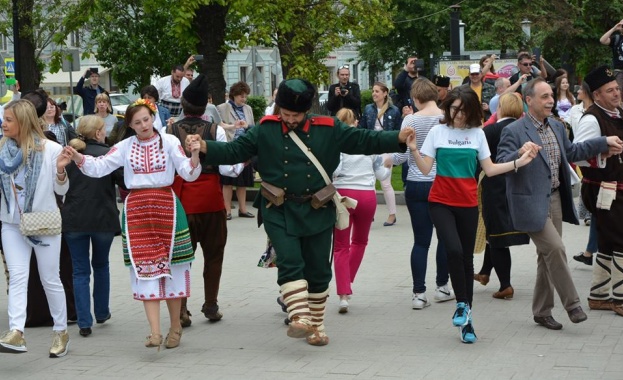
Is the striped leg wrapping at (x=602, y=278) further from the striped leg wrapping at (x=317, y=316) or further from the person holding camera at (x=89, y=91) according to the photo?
→ the person holding camera at (x=89, y=91)

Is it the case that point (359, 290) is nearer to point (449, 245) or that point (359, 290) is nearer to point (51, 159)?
point (449, 245)

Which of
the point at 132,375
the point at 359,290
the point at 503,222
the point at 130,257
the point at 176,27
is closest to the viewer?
the point at 132,375

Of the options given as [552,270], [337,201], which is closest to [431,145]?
[337,201]

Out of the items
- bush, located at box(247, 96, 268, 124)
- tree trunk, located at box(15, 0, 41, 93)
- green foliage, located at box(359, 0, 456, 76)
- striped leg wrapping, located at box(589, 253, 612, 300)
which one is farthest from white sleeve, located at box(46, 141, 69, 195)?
green foliage, located at box(359, 0, 456, 76)

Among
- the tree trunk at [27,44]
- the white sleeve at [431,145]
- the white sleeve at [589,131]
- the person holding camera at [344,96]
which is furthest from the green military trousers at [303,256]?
the tree trunk at [27,44]

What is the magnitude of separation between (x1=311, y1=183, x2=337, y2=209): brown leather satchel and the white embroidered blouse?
2.71 feet

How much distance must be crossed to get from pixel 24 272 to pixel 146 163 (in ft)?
3.65

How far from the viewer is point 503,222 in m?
9.47

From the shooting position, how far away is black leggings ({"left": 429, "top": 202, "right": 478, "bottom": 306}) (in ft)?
27.3

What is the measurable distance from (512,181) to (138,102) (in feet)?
9.13

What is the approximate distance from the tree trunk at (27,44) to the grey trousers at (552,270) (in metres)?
21.2

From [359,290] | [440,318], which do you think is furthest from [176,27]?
[440,318]

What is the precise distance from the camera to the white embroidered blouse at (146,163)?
7988mm

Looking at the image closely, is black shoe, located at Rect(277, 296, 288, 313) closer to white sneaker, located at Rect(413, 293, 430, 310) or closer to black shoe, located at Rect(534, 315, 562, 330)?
white sneaker, located at Rect(413, 293, 430, 310)
